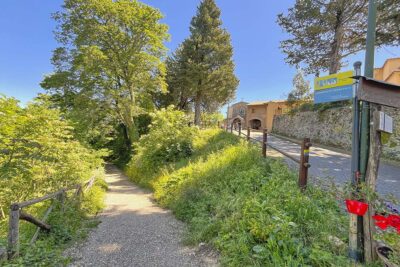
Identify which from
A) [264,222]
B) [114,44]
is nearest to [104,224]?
[264,222]

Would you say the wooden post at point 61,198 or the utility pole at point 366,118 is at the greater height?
the utility pole at point 366,118

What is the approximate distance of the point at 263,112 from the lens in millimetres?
32406

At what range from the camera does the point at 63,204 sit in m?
4.95

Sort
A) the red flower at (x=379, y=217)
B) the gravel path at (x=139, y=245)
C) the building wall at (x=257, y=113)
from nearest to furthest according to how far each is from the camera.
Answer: the red flower at (x=379, y=217)
the gravel path at (x=139, y=245)
the building wall at (x=257, y=113)

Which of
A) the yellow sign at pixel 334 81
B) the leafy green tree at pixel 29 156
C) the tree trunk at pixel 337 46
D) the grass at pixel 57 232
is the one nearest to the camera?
the yellow sign at pixel 334 81

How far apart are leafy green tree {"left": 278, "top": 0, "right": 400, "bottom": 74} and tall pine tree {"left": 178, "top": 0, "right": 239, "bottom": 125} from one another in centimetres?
664

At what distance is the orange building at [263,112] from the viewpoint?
30291 mm

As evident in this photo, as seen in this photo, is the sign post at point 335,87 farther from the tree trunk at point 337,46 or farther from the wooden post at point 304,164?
the tree trunk at point 337,46

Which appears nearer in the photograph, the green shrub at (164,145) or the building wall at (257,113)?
the green shrub at (164,145)

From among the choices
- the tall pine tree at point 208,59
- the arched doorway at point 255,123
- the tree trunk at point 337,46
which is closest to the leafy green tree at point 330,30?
the tree trunk at point 337,46

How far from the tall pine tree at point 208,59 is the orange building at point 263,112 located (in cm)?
964

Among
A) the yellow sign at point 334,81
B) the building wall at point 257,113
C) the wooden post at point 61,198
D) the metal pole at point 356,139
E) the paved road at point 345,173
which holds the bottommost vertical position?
the wooden post at point 61,198

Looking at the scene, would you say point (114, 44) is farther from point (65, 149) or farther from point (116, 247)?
point (116, 247)

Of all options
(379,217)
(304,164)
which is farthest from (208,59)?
(379,217)
